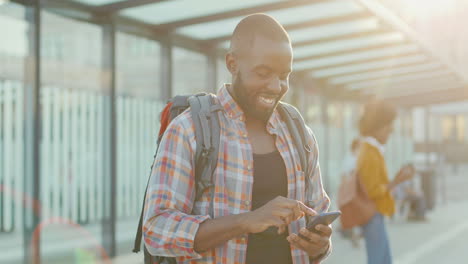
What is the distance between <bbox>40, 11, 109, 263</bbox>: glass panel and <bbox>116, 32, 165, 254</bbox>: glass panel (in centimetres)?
29

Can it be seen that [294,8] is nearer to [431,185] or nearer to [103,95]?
[103,95]

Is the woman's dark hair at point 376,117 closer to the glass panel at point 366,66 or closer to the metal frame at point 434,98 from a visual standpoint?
the glass panel at point 366,66

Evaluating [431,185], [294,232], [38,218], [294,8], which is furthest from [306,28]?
[431,185]

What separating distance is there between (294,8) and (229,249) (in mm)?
5360

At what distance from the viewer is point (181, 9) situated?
6.37m

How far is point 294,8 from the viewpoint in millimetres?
6793

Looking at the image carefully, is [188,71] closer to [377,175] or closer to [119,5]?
[119,5]

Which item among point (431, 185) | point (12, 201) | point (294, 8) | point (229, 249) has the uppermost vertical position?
point (294, 8)

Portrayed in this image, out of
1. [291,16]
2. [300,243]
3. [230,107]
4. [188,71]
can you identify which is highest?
[291,16]

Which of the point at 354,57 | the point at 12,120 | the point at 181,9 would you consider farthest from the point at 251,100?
the point at 354,57

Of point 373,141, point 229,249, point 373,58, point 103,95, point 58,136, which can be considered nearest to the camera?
point 229,249

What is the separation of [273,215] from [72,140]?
479 cm

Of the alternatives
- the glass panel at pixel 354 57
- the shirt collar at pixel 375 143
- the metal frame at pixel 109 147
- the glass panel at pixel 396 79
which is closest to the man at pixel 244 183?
the shirt collar at pixel 375 143

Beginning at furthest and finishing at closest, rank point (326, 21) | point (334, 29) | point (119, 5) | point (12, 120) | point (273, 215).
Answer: point (334, 29)
point (326, 21)
point (119, 5)
point (12, 120)
point (273, 215)
